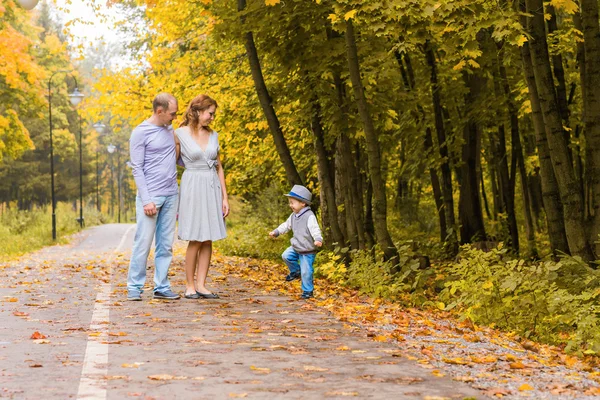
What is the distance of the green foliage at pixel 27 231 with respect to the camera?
93.9 feet

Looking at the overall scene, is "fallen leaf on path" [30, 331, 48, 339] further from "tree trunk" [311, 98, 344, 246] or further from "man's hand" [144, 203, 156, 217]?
"tree trunk" [311, 98, 344, 246]

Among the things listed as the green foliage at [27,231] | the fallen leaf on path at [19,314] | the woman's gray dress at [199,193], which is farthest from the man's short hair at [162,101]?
the green foliage at [27,231]

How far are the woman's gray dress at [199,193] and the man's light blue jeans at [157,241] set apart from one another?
0.14m

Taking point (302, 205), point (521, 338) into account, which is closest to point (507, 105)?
point (302, 205)

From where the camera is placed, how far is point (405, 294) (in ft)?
40.3

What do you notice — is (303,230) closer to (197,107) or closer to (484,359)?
(197,107)

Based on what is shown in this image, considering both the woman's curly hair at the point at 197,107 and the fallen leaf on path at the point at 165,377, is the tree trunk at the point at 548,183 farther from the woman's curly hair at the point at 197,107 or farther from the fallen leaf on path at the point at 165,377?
the fallen leaf on path at the point at 165,377

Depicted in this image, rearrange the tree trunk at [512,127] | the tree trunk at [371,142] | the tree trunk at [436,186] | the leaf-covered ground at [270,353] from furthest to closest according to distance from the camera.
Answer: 1. the tree trunk at [436,186]
2. the tree trunk at [512,127]
3. the tree trunk at [371,142]
4. the leaf-covered ground at [270,353]

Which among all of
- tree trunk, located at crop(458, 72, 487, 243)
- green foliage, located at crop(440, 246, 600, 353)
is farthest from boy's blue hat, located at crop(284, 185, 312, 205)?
tree trunk, located at crop(458, 72, 487, 243)

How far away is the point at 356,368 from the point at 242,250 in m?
17.3

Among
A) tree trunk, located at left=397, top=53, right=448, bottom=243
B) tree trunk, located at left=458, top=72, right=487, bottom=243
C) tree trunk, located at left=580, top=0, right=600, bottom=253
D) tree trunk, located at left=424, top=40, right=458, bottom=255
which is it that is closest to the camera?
tree trunk, located at left=580, top=0, right=600, bottom=253

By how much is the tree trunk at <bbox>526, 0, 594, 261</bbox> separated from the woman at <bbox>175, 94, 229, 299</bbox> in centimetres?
403

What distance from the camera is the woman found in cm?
1053

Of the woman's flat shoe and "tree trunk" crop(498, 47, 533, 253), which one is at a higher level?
"tree trunk" crop(498, 47, 533, 253)
